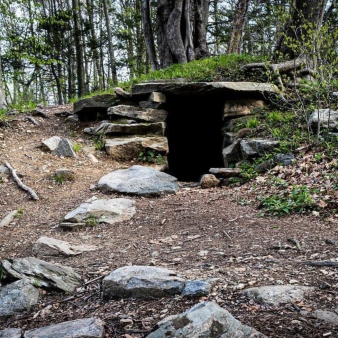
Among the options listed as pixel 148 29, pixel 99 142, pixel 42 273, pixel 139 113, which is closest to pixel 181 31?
pixel 148 29

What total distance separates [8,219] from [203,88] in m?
4.81

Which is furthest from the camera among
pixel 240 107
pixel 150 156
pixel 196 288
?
pixel 240 107

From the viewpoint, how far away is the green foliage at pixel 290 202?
4363 millimetres

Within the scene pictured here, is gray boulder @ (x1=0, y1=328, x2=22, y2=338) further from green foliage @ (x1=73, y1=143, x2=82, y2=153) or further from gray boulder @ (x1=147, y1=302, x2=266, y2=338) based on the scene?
green foliage @ (x1=73, y1=143, x2=82, y2=153)

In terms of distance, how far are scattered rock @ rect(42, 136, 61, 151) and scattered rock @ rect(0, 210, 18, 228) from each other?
7.60 feet

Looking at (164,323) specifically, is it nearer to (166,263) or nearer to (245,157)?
(166,263)

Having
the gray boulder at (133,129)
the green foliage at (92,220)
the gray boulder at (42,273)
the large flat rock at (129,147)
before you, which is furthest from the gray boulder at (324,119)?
the gray boulder at (42,273)

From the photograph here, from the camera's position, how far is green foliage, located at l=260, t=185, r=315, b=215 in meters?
4.36

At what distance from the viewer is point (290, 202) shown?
4504 mm

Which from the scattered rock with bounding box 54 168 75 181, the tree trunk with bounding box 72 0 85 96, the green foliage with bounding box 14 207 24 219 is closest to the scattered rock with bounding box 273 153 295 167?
the scattered rock with bounding box 54 168 75 181

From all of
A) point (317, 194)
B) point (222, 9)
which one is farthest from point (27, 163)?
point (222, 9)

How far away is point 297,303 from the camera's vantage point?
85.4 inches

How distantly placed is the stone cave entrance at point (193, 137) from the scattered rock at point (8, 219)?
4.72 m

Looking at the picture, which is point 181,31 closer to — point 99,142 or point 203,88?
point 203,88
